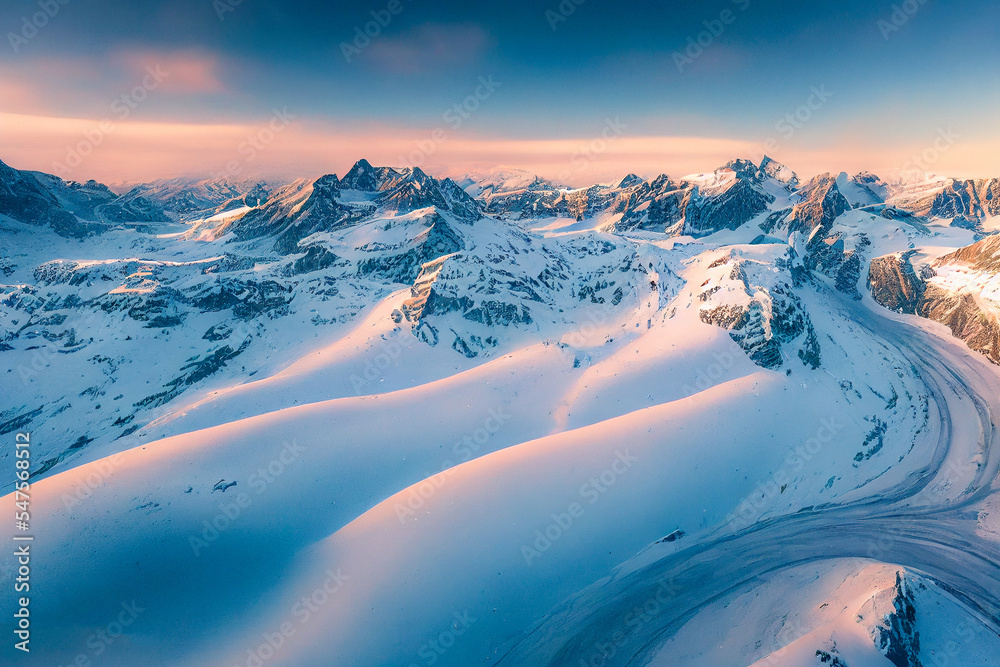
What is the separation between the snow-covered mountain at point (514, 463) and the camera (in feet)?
99.9

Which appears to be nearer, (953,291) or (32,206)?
(953,291)

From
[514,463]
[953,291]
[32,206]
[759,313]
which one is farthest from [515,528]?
[32,206]

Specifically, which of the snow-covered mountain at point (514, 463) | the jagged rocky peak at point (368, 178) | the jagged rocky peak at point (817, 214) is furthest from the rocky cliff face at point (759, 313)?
the jagged rocky peak at point (368, 178)

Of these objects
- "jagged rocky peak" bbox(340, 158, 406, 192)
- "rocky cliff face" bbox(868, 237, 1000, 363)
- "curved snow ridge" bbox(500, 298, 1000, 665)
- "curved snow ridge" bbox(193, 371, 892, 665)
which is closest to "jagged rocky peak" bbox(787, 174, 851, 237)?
"rocky cliff face" bbox(868, 237, 1000, 363)

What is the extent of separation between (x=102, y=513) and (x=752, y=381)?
2926 inches

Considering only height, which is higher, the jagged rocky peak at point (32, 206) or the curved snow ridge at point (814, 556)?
the jagged rocky peak at point (32, 206)

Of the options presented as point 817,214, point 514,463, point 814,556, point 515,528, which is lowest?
point 814,556

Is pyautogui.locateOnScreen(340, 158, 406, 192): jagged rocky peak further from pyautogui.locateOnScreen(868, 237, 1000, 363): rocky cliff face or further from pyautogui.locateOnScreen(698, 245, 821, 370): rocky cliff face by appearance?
pyautogui.locateOnScreen(868, 237, 1000, 363): rocky cliff face

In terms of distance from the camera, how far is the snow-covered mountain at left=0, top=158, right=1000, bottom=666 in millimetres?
30438

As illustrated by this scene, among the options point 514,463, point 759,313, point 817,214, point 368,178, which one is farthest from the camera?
point 368,178

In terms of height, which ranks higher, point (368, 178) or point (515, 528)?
point (368, 178)

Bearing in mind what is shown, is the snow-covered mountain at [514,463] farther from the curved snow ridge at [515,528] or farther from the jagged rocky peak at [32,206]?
the jagged rocky peak at [32,206]

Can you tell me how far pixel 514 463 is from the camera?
4100 cm

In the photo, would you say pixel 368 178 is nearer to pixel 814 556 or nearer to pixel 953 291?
pixel 814 556
